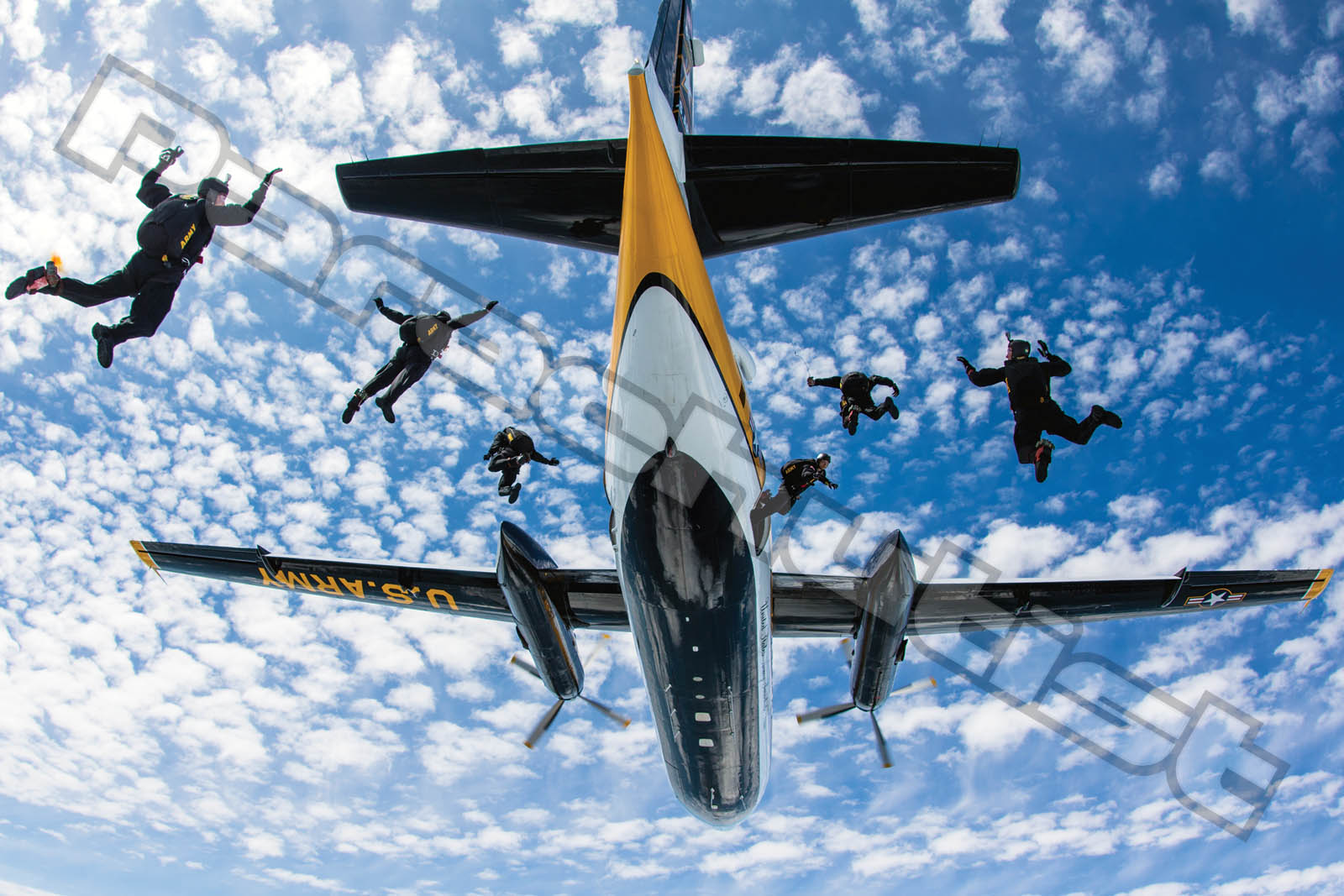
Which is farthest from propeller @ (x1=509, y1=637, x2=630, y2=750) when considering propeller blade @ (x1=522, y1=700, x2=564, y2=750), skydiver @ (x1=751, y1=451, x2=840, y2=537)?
skydiver @ (x1=751, y1=451, x2=840, y2=537)

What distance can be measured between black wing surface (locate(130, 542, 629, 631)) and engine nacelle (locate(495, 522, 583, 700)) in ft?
1.57

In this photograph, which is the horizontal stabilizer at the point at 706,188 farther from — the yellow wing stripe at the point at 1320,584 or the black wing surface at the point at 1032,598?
the yellow wing stripe at the point at 1320,584

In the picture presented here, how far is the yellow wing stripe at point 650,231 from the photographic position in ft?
19.8

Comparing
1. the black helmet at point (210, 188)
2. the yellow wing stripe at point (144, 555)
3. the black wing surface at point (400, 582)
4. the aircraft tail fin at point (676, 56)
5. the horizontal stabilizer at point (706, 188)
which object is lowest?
the black wing surface at point (400, 582)

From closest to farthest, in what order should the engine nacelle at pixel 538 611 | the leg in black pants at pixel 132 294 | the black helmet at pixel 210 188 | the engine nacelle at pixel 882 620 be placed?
the leg in black pants at pixel 132 294, the black helmet at pixel 210 188, the engine nacelle at pixel 882 620, the engine nacelle at pixel 538 611

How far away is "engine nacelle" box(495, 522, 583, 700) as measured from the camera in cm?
888

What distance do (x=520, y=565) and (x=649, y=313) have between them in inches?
164

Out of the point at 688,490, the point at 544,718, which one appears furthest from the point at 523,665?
the point at 688,490

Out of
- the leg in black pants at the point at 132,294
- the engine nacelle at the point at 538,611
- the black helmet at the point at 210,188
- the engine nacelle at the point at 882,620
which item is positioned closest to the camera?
the leg in black pants at the point at 132,294

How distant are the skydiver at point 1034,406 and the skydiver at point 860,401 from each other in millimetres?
1250

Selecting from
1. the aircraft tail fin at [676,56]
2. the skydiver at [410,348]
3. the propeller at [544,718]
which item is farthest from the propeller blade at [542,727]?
the aircraft tail fin at [676,56]

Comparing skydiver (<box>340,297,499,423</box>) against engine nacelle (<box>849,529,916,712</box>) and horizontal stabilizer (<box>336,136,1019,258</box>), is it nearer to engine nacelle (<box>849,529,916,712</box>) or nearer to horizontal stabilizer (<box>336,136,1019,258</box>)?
horizontal stabilizer (<box>336,136,1019,258</box>)

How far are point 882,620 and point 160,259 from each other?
8.80 m

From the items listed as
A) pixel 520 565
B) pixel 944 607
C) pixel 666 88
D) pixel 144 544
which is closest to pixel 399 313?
pixel 520 565
